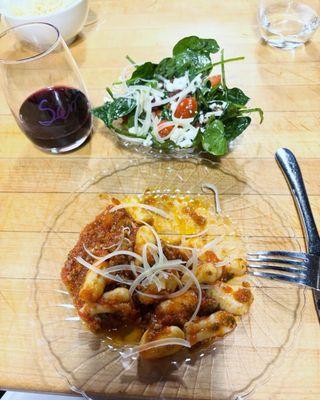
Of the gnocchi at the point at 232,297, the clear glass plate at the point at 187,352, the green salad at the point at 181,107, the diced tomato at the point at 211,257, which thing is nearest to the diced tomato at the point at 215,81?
the green salad at the point at 181,107

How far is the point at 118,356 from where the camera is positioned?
35.3 inches

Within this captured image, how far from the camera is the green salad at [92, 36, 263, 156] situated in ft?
4.27

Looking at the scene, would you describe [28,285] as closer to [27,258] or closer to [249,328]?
[27,258]

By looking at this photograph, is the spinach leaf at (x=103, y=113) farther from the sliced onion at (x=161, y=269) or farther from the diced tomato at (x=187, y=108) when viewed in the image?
the sliced onion at (x=161, y=269)

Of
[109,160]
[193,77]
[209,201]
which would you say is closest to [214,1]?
[193,77]

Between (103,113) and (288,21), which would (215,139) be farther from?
(288,21)

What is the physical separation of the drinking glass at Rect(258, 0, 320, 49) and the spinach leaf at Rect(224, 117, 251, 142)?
2.05 feet

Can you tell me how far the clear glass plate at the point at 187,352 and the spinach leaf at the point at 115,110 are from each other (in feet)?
1.11

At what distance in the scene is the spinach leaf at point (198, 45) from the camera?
1.44 metres

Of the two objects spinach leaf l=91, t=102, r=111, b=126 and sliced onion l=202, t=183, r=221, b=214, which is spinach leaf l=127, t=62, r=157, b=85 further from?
sliced onion l=202, t=183, r=221, b=214

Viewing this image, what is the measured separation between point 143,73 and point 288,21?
841 mm

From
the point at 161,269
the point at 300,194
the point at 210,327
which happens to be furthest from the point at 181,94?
the point at 210,327

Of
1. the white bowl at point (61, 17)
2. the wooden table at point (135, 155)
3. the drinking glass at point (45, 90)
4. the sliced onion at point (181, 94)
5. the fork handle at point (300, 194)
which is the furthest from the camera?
the white bowl at point (61, 17)

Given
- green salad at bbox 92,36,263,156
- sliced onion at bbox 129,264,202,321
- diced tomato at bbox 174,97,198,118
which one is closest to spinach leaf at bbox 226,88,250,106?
green salad at bbox 92,36,263,156
